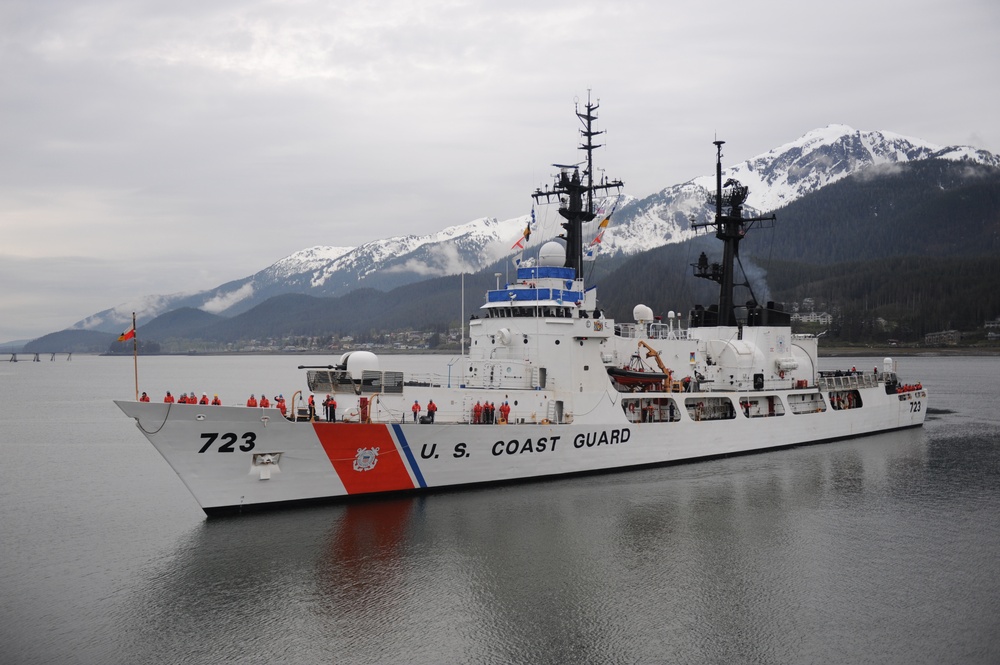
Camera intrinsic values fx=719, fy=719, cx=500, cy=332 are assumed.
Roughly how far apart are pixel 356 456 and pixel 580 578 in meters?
7.30

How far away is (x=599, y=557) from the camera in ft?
52.9

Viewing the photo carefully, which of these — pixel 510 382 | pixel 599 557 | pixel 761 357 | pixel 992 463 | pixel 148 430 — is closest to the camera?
pixel 599 557

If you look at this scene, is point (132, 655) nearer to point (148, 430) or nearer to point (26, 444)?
point (148, 430)

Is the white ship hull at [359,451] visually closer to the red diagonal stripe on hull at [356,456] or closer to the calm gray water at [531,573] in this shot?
the red diagonal stripe on hull at [356,456]

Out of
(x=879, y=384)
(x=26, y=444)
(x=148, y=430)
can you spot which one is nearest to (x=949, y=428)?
(x=879, y=384)

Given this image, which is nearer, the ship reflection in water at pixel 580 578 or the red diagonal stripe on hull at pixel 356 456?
the ship reflection in water at pixel 580 578

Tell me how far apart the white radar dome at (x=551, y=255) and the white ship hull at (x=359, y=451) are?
5689mm

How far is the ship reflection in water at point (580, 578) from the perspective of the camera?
12.0m

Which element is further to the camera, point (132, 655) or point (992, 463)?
point (992, 463)

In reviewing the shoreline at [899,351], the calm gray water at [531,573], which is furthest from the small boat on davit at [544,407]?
the shoreline at [899,351]

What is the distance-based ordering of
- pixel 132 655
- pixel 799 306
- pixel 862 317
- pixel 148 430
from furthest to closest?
1. pixel 799 306
2. pixel 862 317
3. pixel 148 430
4. pixel 132 655

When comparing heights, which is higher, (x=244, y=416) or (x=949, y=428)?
(x=244, y=416)

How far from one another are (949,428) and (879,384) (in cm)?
511

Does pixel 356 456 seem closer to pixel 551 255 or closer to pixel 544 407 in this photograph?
pixel 544 407
